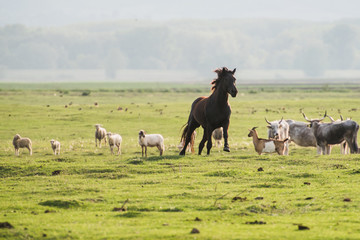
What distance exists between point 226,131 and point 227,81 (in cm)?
177

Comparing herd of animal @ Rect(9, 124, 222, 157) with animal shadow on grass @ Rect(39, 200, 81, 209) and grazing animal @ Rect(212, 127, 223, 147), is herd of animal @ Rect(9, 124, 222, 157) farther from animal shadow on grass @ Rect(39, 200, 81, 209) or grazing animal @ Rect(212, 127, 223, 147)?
animal shadow on grass @ Rect(39, 200, 81, 209)

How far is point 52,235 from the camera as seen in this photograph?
36.4 ft

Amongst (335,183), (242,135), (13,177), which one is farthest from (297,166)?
(242,135)

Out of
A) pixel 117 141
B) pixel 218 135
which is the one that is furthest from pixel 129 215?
pixel 218 135

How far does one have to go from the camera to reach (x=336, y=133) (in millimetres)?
24891

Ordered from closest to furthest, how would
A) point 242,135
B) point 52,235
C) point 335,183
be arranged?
point 52,235 → point 335,183 → point 242,135

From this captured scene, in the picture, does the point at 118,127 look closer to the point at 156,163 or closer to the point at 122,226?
the point at 156,163

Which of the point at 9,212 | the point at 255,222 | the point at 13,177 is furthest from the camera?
the point at 13,177

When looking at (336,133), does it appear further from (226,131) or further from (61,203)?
(61,203)

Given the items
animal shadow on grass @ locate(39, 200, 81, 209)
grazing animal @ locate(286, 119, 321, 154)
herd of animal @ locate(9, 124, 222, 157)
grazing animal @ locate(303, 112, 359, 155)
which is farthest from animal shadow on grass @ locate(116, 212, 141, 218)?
grazing animal @ locate(286, 119, 321, 154)

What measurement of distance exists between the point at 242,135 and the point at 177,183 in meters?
20.7

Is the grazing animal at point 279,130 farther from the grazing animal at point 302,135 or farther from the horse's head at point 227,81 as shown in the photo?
the horse's head at point 227,81

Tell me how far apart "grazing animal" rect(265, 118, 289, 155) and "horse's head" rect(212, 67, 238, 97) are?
6.24 meters

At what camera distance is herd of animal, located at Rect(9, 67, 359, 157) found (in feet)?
67.9
